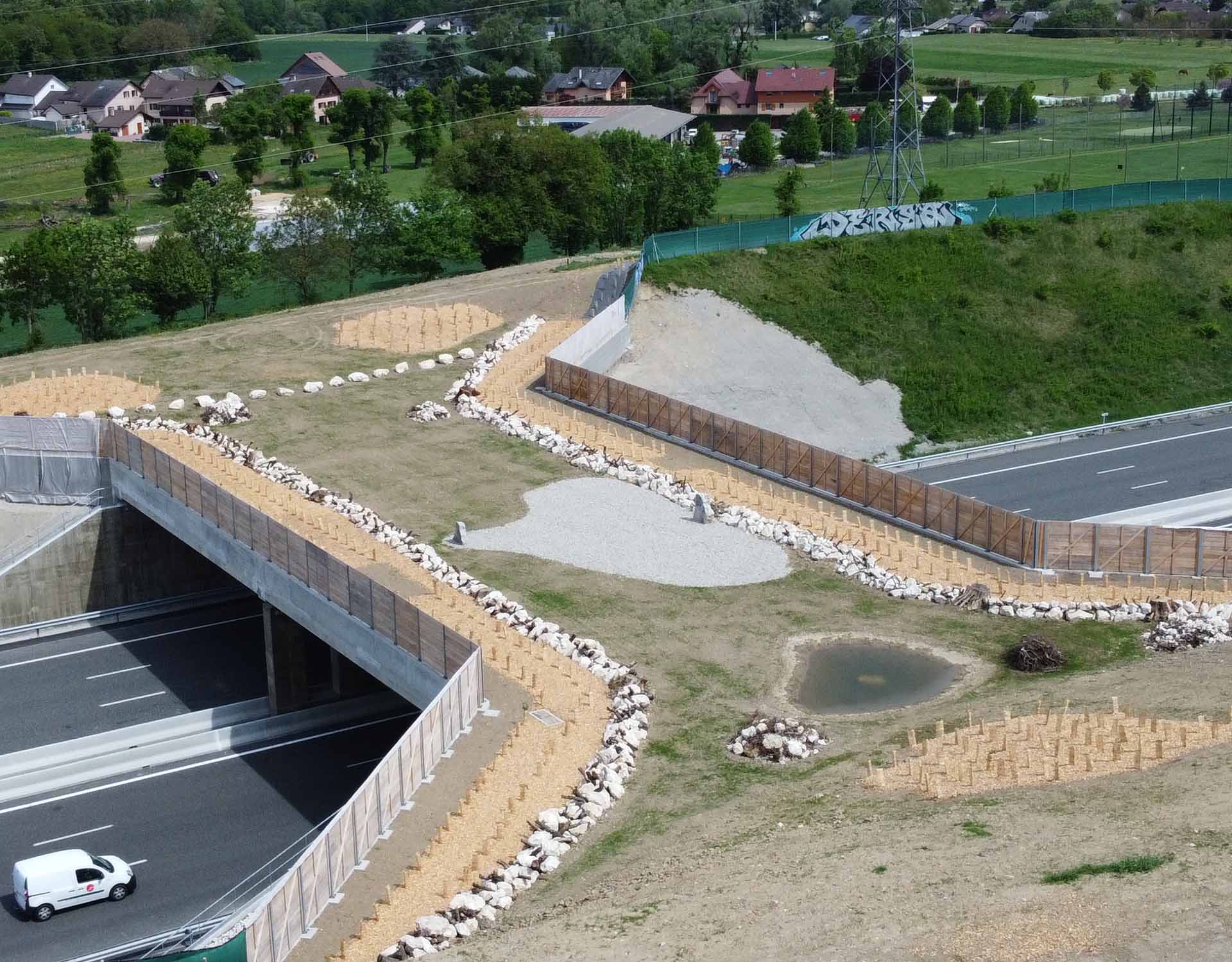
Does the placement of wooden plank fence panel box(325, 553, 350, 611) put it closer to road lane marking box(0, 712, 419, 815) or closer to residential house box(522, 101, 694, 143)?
road lane marking box(0, 712, 419, 815)

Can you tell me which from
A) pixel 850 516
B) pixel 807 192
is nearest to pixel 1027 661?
pixel 850 516

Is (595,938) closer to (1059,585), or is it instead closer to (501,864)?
(501,864)

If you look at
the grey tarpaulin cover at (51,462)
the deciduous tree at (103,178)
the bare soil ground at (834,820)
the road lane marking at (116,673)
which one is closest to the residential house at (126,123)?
the deciduous tree at (103,178)

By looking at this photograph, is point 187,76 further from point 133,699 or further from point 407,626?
point 407,626

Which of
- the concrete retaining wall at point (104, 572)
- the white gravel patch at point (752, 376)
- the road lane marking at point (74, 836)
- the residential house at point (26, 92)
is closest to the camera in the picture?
the road lane marking at point (74, 836)

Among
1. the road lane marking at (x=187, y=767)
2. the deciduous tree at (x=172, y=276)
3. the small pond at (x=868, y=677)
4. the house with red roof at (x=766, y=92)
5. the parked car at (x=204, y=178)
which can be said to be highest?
the house with red roof at (x=766, y=92)

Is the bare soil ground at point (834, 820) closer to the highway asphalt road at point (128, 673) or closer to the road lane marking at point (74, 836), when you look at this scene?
the highway asphalt road at point (128, 673)

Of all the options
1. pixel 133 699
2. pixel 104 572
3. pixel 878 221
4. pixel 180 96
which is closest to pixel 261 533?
pixel 133 699
